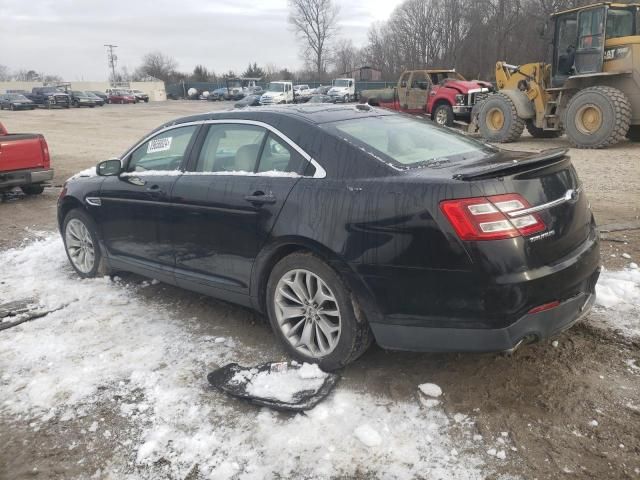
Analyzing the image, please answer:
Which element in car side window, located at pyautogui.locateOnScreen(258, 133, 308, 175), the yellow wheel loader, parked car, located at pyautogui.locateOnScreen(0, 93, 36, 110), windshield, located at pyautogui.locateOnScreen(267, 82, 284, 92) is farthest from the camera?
parked car, located at pyautogui.locateOnScreen(0, 93, 36, 110)

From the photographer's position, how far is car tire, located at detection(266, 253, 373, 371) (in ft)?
10.6

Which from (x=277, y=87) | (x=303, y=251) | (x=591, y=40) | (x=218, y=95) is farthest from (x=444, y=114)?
(x=218, y=95)

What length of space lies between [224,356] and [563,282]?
2148 mm

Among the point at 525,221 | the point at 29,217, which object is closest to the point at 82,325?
the point at 525,221

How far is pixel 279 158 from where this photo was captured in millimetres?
3637

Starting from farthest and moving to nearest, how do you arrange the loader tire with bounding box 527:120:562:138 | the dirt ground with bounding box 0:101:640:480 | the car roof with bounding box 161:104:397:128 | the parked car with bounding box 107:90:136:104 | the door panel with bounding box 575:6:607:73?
the parked car with bounding box 107:90:136:104
the loader tire with bounding box 527:120:562:138
the door panel with bounding box 575:6:607:73
the car roof with bounding box 161:104:397:128
the dirt ground with bounding box 0:101:640:480

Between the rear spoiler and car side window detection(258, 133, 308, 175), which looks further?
car side window detection(258, 133, 308, 175)

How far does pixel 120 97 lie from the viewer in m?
60.9

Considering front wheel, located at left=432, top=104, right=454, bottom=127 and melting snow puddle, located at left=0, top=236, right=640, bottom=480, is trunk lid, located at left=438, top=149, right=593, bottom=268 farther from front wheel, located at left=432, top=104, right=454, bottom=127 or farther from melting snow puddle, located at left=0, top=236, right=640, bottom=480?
front wheel, located at left=432, top=104, right=454, bottom=127

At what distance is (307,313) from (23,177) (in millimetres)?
7496

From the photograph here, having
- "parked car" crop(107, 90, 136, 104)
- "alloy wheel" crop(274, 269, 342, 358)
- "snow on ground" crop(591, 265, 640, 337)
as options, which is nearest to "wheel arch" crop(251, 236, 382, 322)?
"alloy wheel" crop(274, 269, 342, 358)

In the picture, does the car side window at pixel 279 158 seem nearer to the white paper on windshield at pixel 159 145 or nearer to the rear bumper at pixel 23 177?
the white paper on windshield at pixel 159 145

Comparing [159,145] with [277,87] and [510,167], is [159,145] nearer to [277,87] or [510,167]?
[510,167]

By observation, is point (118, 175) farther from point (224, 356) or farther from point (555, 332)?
point (555, 332)
